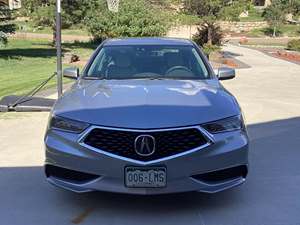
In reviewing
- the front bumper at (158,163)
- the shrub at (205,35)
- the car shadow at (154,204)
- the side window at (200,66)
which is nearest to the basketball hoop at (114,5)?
the shrub at (205,35)

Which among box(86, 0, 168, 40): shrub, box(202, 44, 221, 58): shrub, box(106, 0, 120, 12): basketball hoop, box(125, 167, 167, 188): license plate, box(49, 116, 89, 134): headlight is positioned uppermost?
box(49, 116, 89, 134): headlight

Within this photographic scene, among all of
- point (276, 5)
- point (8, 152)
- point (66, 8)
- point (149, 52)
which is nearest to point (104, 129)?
point (149, 52)

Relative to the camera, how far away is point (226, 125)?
17.3 feet

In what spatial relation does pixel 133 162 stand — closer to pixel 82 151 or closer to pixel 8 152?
pixel 82 151

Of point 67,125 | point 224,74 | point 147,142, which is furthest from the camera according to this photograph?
point 224,74

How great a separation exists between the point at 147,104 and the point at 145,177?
663 millimetres

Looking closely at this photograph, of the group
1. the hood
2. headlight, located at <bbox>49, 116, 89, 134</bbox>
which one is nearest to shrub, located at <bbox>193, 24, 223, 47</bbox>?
the hood

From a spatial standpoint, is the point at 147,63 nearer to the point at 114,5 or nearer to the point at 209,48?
the point at 114,5

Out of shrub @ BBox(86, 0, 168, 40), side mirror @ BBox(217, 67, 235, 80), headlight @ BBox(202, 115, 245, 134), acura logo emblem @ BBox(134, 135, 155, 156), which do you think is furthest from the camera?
shrub @ BBox(86, 0, 168, 40)

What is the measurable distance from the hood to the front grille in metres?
0.06

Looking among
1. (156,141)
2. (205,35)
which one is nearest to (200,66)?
(156,141)

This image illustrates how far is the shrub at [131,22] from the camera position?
2672cm

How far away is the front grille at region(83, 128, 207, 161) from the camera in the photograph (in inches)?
197

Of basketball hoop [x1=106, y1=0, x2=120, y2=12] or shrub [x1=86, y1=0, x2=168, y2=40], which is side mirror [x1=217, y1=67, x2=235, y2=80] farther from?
basketball hoop [x1=106, y1=0, x2=120, y2=12]
